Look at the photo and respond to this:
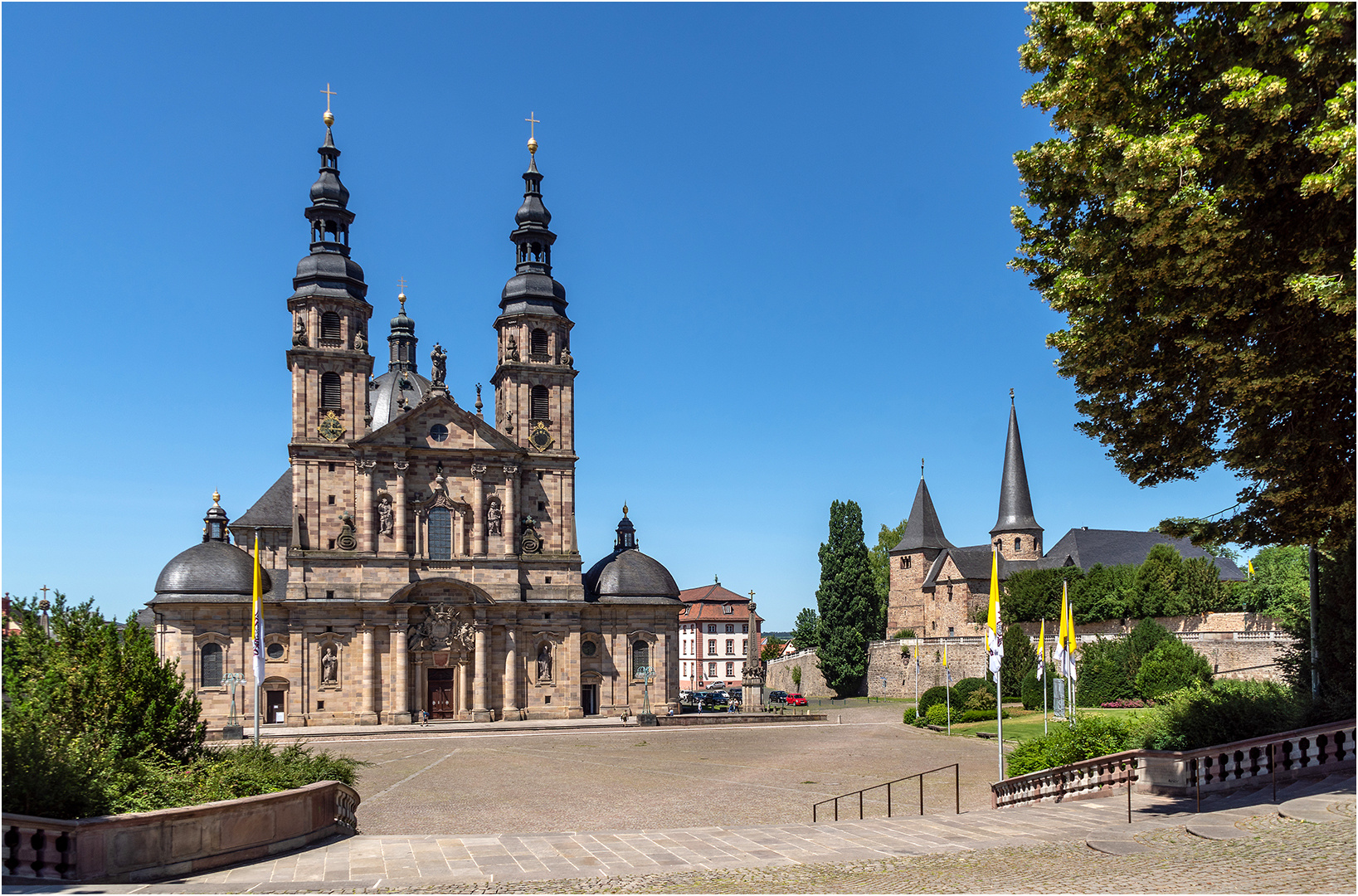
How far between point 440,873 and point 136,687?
601 cm

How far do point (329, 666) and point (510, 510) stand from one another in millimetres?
12266

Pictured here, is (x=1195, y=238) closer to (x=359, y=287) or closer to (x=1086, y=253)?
(x=1086, y=253)

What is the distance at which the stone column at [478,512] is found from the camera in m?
57.0

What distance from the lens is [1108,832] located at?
49.4 ft

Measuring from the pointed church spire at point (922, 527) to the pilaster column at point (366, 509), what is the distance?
168 feet

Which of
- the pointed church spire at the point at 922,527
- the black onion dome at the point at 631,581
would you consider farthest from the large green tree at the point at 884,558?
the black onion dome at the point at 631,581

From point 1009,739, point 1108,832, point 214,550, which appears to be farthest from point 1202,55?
point 214,550

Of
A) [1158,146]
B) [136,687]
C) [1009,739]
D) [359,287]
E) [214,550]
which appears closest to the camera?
[1158,146]

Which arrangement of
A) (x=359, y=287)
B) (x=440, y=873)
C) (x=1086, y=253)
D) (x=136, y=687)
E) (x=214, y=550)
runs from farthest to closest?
(x=359, y=287) < (x=214, y=550) < (x=136, y=687) < (x=1086, y=253) < (x=440, y=873)

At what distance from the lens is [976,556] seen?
284 ft

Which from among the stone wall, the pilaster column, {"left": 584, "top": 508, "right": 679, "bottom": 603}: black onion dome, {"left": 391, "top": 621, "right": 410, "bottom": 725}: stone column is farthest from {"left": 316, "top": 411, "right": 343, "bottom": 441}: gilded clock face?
the stone wall

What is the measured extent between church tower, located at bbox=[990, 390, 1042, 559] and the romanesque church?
7cm

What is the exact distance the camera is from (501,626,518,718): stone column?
5644cm

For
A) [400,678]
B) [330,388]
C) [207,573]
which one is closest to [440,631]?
[400,678]
